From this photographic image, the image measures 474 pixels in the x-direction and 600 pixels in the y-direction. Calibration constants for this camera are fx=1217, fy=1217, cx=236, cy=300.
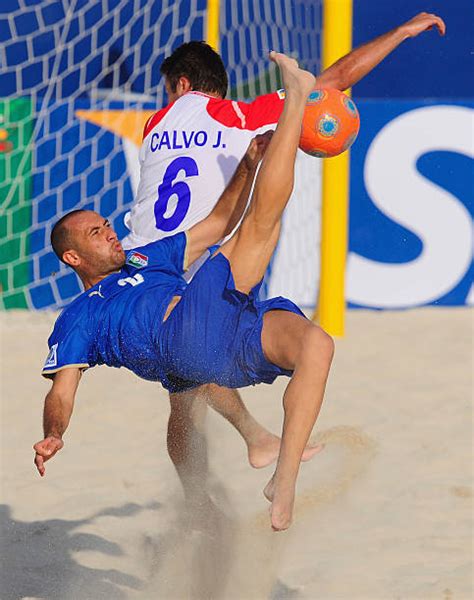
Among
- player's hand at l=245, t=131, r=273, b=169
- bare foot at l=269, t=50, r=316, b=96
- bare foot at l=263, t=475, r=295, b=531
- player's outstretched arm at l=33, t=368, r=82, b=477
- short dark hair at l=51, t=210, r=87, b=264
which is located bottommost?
bare foot at l=263, t=475, r=295, b=531

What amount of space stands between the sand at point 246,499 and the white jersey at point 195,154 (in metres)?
0.88

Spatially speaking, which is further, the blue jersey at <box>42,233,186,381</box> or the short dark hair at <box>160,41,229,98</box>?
the short dark hair at <box>160,41,229,98</box>

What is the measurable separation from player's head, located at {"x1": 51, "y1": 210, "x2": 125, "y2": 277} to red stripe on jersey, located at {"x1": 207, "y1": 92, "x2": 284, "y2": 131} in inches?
31.7

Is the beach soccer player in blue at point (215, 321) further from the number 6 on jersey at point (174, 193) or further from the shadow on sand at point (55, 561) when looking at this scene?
the shadow on sand at point (55, 561)

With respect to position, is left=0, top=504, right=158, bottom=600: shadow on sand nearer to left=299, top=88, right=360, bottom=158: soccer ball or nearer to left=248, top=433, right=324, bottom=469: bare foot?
left=248, top=433, right=324, bottom=469: bare foot

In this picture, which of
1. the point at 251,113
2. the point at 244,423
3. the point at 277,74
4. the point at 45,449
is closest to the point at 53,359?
A: the point at 45,449

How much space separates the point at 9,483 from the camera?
5457 mm

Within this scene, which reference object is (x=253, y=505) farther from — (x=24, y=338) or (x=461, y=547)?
(x=24, y=338)

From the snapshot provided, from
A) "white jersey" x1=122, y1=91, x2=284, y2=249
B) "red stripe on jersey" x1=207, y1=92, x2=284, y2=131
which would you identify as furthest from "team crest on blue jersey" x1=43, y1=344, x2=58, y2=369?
"red stripe on jersey" x1=207, y1=92, x2=284, y2=131

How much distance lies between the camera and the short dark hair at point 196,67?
470 cm

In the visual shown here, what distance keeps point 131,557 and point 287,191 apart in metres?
1.80

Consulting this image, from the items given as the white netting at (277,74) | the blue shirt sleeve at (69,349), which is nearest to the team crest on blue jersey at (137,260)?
the blue shirt sleeve at (69,349)

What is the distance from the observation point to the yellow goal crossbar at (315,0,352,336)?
269 inches

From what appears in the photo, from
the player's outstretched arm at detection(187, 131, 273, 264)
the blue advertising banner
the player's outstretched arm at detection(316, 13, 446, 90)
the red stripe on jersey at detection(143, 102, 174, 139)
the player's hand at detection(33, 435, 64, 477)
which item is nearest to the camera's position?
the player's hand at detection(33, 435, 64, 477)
